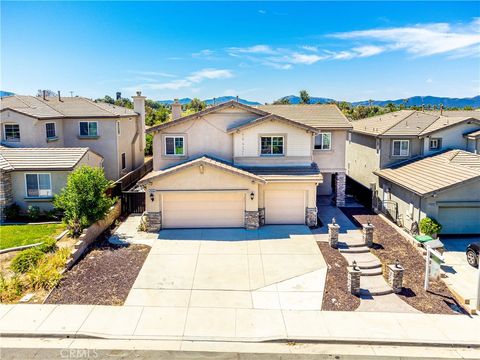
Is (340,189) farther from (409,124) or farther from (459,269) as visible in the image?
(459,269)

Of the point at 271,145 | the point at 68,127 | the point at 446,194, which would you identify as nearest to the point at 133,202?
the point at 68,127

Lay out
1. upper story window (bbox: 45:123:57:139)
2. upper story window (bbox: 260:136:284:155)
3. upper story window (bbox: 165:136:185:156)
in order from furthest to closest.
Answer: upper story window (bbox: 45:123:57:139) → upper story window (bbox: 165:136:185:156) → upper story window (bbox: 260:136:284:155)

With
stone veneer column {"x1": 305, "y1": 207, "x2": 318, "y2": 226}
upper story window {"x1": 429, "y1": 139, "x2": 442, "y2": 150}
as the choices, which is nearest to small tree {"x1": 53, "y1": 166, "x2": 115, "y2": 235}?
stone veneer column {"x1": 305, "y1": 207, "x2": 318, "y2": 226}

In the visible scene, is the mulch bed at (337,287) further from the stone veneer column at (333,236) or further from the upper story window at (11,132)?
the upper story window at (11,132)

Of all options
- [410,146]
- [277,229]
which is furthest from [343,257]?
[410,146]

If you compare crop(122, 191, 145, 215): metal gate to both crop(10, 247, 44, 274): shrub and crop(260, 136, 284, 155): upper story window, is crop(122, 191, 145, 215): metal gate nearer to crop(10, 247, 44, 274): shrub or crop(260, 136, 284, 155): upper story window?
crop(10, 247, 44, 274): shrub
